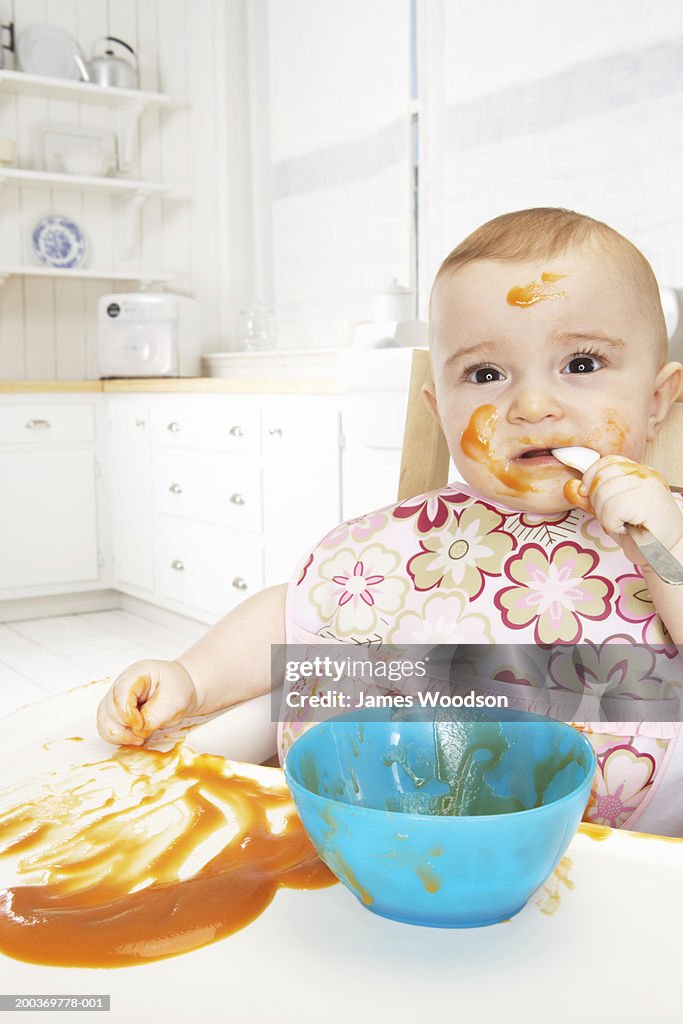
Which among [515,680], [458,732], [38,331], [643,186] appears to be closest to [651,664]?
[515,680]

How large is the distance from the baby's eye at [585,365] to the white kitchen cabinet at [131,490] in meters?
2.88

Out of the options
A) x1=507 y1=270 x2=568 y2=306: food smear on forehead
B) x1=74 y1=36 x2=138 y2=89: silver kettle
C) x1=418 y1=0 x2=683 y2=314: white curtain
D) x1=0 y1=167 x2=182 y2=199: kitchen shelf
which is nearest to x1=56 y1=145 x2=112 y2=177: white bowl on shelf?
x1=0 y1=167 x2=182 y2=199: kitchen shelf

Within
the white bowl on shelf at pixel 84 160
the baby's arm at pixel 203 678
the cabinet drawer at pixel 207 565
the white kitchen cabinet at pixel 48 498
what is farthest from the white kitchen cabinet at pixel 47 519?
the baby's arm at pixel 203 678

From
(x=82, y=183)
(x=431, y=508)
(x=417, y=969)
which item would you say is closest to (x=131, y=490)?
(x=82, y=183)

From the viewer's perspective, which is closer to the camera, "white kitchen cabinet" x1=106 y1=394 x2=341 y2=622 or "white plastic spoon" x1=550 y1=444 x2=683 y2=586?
"white plastic spoon" x1=550 y1=444 x2=683 y2=586

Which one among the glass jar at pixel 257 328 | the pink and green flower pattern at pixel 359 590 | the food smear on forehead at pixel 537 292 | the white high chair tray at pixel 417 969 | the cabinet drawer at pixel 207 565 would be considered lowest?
the cabinet drawer at pixel 207 565

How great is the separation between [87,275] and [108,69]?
82 centimetres

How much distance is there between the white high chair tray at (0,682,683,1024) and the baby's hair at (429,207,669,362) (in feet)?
1.66

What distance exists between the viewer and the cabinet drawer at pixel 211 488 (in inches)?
120

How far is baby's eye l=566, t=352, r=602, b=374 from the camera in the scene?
2.68ft

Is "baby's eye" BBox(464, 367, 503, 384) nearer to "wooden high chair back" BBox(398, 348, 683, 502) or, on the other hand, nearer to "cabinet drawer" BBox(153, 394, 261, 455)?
"wooden high chair back" BBox(398, 348, 683, 502)

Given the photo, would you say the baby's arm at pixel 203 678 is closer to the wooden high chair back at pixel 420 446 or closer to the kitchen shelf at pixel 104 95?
the wooden high chair back at pixel 420 446

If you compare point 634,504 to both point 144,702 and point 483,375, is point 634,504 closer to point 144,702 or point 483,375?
point 483,375

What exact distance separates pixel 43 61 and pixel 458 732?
401 centimetres
